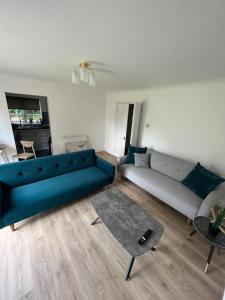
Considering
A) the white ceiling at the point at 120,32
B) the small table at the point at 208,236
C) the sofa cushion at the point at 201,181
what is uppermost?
the white ceiling at the point at 120,32

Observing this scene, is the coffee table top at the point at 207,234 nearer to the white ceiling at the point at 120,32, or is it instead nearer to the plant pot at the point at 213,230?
the plant pot at the point at 213,230

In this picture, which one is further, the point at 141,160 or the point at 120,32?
the point at 141,160

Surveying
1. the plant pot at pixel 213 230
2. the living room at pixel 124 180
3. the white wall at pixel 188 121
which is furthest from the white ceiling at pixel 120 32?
the plant pot at pixel 213 230

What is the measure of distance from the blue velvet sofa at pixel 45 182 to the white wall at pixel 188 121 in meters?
1.68

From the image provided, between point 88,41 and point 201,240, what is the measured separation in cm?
282

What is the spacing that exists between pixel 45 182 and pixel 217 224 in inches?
93.0

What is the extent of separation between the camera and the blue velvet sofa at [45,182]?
1676mm

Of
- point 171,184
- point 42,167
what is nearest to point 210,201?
point 171,184

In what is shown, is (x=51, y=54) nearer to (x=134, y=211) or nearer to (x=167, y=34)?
(x=167, y=34)

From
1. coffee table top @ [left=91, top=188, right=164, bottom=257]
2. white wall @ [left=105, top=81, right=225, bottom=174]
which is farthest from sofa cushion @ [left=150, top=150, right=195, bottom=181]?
coffee table top @ [left=91, top=188, right=164, bottom=257]

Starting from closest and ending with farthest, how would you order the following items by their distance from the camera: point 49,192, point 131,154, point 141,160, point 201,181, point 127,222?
1. point 127,222
2. point 49,192
3. point 201,181
4. point 141,160
5. point 131,154

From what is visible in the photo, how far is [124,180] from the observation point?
3131 millimetres

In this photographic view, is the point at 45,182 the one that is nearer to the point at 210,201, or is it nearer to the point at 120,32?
the point at 120,32

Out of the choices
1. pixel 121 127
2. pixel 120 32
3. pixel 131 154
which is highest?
pixel 120 32
